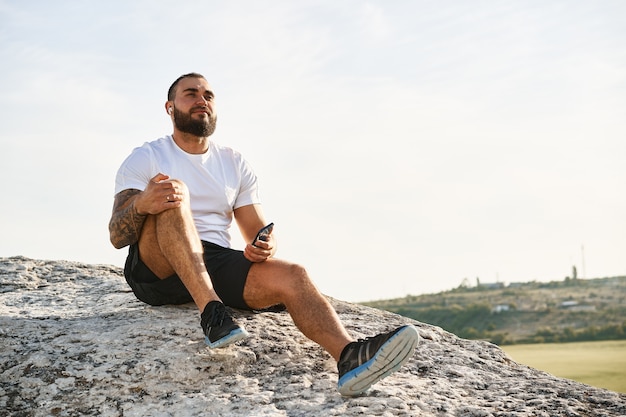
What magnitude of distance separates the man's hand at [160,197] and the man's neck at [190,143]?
32.1 inches

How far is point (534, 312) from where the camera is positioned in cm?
5378

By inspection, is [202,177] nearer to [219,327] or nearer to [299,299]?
[299,299]

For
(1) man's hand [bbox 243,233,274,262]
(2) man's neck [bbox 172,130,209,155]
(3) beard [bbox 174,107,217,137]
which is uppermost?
(3) beard [bbox 174,107,217,137]

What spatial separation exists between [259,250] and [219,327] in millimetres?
642

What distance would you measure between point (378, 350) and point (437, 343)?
1.40 metres

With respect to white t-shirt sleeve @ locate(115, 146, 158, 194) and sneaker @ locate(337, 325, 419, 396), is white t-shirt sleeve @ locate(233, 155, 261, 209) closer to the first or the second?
white t-shirt sleeve @ locate(115, 146, 158, 194)

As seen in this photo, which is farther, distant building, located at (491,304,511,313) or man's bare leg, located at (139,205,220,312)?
distant building, located at (491,304,511,313)

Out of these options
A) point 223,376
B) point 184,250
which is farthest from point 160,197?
point 223,376

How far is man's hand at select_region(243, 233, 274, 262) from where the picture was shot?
4.31m

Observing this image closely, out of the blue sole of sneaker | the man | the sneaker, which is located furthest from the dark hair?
the sneaker

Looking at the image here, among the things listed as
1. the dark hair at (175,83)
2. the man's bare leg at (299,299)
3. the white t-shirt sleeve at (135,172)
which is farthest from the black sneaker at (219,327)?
the dark hair at (175,83)

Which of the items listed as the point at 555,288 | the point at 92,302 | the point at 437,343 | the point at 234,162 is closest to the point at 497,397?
the point at 437,343

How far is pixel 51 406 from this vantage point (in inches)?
146

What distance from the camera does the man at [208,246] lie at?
3.80 metres
